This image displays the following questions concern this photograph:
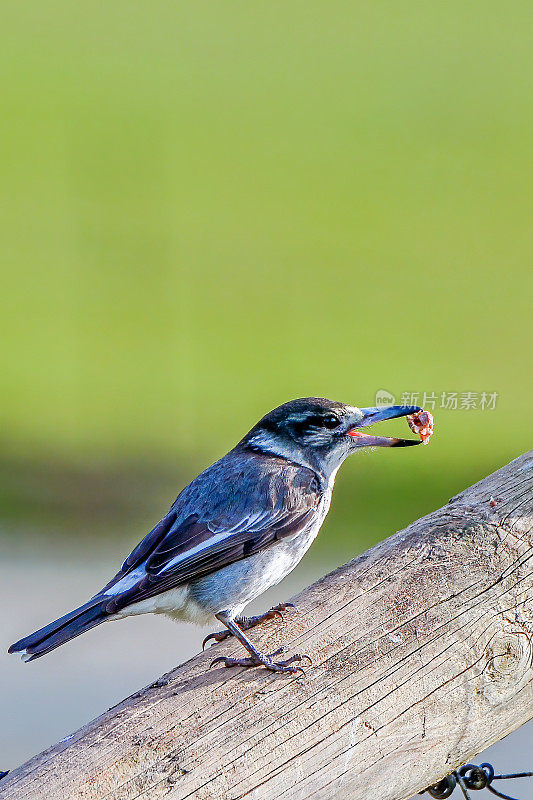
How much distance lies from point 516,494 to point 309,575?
3844mm

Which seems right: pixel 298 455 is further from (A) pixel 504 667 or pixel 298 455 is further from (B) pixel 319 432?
(A) pixel 504 667

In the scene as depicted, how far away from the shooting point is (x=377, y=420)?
2631 millimetres

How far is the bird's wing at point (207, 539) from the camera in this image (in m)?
2.36

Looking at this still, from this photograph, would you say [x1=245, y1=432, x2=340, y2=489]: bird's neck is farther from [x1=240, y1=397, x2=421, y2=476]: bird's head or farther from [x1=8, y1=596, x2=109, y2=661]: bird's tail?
[x1=8, y1=596, x2=109, y2=661]: bird's tail

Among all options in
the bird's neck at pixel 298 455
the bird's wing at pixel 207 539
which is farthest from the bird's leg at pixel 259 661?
the bird's neck at pixel 298 455

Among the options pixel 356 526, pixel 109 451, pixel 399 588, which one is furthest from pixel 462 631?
pixel 109 451

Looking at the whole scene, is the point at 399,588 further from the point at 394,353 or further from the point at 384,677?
the point at 394,353

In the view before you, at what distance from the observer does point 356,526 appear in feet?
22.9

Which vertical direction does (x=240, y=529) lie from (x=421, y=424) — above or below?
below

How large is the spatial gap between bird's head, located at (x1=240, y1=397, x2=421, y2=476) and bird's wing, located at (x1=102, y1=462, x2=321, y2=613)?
0.48ft

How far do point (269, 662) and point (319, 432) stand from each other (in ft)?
2.97

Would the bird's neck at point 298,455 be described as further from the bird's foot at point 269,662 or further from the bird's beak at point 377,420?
the bird's foot at point 269,662

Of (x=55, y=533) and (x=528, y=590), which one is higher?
(x=528, y=590)

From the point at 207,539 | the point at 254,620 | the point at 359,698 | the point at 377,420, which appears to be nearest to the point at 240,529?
the point at 207,539
